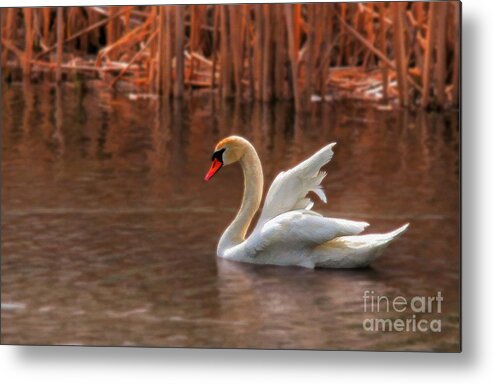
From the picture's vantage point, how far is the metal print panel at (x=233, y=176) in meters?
6.19

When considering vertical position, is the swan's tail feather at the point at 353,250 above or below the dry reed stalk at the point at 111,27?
below

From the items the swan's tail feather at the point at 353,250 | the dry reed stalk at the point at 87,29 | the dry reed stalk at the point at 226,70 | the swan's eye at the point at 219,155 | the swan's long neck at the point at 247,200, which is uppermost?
the dry reed stalk at the point at 87,29

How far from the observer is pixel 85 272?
251 inches

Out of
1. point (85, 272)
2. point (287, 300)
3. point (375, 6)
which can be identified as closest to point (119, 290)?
point (85, 272)

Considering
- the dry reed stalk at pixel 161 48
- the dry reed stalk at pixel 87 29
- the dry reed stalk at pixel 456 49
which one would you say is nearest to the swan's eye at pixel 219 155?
the dry reed stalk at pixel 161 48

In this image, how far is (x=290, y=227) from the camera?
20.5 ft

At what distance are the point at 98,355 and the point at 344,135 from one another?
1.00 metres

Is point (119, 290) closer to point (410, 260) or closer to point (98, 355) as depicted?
point (98, 355)

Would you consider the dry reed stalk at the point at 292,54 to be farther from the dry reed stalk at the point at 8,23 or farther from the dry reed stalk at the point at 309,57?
the dry reed stalk at the point at 8,23

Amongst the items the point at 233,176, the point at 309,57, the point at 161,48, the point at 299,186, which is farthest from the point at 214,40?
the point at 299,186

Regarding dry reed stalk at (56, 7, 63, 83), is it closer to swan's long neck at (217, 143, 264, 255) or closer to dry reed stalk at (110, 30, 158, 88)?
dry reed stalk at (110, 30, 158, 88)

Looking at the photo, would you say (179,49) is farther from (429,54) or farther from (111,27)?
(429,54)

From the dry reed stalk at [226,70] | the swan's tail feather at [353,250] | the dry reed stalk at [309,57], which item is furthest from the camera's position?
the dry reed stalk at [226,70]

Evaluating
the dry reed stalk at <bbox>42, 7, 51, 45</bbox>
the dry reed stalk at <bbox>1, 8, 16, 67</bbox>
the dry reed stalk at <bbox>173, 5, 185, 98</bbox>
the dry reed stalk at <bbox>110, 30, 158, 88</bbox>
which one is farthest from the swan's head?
the dry reed stalk at <bbox>1, 8, 16, 67</bbox>
